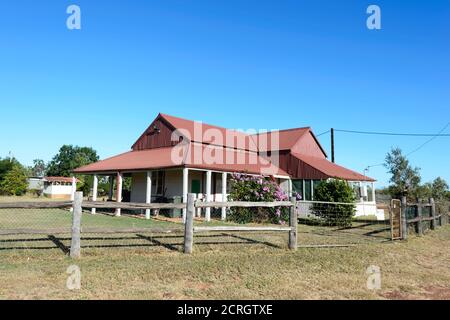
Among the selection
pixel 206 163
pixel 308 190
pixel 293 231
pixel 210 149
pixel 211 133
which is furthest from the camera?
pixel 211 133

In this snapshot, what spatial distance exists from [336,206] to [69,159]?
87764 millimetres

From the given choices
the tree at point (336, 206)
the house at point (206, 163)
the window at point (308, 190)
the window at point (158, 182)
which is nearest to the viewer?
the tree at point (336, 206)

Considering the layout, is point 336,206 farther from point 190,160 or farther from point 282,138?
point 282,138

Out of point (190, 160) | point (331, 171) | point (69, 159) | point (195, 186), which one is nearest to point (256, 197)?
point (190, 160)

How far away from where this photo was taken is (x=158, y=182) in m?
22.3

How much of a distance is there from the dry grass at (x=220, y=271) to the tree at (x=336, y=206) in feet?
22.6

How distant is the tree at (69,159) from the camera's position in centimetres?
8588

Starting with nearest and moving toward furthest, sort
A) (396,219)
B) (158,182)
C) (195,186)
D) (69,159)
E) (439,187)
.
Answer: (396,219) → (195,186) → (158,182) → (439,187) → (69,159)

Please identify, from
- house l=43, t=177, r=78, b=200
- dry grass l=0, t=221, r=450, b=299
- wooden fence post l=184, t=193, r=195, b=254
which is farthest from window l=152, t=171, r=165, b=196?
house l=43, t=177, r=78, b=200

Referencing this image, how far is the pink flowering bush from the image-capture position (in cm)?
1678

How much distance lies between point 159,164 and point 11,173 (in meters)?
40.6

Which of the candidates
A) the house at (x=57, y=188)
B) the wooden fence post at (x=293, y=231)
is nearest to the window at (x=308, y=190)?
the wooden fence post at (x=293, y=231)

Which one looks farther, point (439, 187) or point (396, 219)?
point (439, 187)

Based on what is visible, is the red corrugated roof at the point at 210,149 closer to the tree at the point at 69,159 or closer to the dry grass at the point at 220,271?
the dry grass at the point at 220,271
